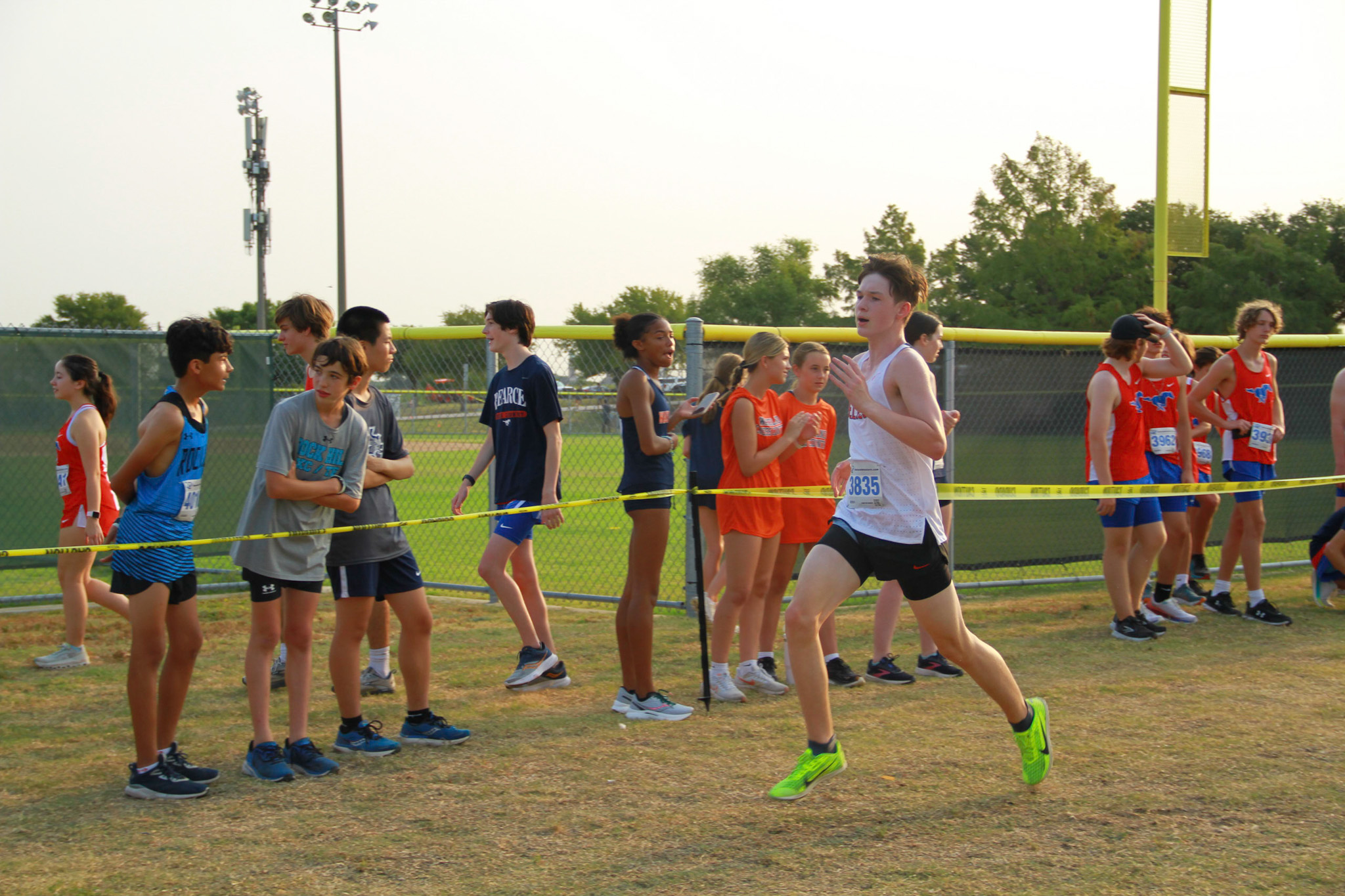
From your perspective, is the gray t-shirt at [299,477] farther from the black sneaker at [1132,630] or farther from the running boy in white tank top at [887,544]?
the black sneaker at [1132,630]

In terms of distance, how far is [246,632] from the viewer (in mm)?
7230

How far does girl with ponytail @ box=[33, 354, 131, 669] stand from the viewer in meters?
5.68

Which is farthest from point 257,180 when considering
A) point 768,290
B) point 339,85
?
point 768,290

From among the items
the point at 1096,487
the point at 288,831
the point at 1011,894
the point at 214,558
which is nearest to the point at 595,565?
the point at 214,558

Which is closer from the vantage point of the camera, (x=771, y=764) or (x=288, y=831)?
(x=288, y=831)

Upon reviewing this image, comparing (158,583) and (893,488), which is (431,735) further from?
(893,488)

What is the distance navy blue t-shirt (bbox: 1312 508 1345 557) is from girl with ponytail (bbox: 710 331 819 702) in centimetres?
463

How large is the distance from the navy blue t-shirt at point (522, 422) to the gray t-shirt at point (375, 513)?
2.26 feet

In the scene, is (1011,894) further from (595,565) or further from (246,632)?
(595,565)

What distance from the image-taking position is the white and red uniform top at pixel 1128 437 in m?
6.80

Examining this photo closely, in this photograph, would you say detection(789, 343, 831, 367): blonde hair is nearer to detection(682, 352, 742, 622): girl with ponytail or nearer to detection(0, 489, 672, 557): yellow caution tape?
detection(682, 352, 742, 622): girl with ponytail

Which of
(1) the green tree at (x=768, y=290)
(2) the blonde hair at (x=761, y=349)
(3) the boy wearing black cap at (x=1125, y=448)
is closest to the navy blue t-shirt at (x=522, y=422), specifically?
(2) the blonde hair at (x=761, y=349)

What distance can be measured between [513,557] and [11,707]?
8.82ft

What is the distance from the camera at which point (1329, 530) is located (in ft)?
25.5
